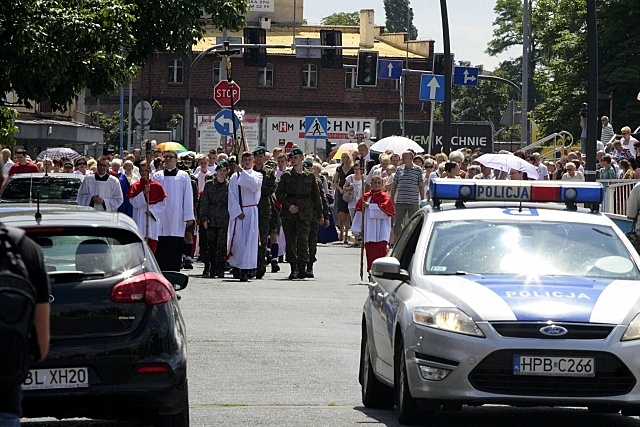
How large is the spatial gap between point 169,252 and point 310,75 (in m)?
68.7

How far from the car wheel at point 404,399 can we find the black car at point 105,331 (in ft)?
4.50

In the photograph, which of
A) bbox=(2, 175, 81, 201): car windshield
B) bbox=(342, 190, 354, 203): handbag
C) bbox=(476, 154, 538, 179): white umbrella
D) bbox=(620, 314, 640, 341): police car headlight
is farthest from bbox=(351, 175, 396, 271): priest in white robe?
bbox=(620, 314, 640, 341): police car headlight

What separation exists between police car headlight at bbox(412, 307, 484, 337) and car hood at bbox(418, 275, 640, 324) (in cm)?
5

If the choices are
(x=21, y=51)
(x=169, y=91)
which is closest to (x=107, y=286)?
(x=21, y=51)

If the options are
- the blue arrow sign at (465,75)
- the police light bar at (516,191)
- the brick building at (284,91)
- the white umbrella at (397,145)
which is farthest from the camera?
the brick building at (284,91)

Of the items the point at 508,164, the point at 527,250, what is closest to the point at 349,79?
the point at 508,164

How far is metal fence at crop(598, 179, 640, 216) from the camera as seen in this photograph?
22.8 m

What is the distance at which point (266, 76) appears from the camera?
92.0m

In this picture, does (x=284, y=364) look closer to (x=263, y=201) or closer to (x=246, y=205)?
(x=246, y=205)

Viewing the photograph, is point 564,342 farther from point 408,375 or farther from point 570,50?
point 570,50

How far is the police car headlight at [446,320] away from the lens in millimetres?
9344

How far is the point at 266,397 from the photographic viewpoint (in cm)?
1145

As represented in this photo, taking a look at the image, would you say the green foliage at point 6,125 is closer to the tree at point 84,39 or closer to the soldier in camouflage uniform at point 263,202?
the tree at point 84,39

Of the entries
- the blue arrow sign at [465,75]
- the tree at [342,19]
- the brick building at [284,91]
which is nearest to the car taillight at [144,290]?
the blue arrow sign at [465,75]
